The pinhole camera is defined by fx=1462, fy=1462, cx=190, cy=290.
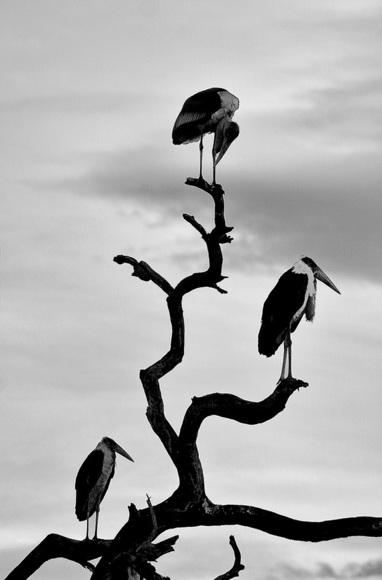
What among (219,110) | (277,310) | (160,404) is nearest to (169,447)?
(160,404)

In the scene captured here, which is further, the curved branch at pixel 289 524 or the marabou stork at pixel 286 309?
the marabou stork at pixel 286 309

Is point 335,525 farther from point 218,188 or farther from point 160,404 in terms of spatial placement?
point 218,188

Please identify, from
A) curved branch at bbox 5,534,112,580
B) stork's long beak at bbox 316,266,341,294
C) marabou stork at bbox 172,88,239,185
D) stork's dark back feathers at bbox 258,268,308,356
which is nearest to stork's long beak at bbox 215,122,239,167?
marabou stork at bbox 172,88,239,185

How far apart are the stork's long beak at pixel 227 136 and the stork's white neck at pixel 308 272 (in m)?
2.10

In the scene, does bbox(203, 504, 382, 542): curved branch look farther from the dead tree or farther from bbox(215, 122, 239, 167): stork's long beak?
bbox(215, 122, 239, 167): stork's long beak

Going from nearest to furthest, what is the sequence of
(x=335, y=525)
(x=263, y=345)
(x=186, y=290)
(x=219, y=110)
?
1. (x=335, y=525)
2. (x=186, y=290)
3. (x=263, y=345)
4. (x=219, y=110)

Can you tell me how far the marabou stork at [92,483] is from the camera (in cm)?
2125

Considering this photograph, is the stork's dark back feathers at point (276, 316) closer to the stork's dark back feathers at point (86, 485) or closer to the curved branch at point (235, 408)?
the curved branch at point (235, 408)

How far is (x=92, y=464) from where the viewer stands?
2156 cm

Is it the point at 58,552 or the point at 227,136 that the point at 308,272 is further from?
the point at 58,552

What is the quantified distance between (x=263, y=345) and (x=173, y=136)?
3.66 meters

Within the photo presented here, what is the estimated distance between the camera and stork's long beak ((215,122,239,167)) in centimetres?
1956

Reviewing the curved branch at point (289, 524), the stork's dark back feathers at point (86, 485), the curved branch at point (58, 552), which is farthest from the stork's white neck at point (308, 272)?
the stork's dark back feathers at point (86, 485)

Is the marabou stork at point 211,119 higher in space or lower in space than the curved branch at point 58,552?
higher
